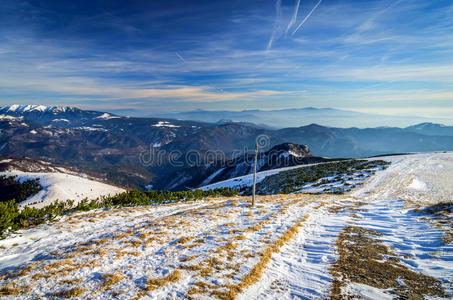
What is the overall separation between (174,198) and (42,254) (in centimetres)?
1582

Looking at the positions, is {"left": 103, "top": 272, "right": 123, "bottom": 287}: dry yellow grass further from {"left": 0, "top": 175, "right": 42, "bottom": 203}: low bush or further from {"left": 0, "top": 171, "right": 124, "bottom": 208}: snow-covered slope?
{"left": 0, "top": 175, "right": 42, "bottom": 203}: low bush

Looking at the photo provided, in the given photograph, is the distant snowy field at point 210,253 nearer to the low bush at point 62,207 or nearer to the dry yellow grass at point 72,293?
the dry yellow grass at point 72,293

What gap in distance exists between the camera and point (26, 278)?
7812 mm

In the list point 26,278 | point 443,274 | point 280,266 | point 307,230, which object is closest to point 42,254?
point 26,278

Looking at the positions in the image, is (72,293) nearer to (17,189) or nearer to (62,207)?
(62,207)

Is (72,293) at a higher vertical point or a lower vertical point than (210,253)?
higher

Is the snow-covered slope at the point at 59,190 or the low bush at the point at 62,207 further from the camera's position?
the snow-covered slope at the point at 59,190

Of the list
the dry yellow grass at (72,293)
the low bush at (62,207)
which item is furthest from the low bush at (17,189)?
the dry yellow grass at (72,293)

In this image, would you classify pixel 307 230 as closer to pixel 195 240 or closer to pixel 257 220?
pixel 257 220

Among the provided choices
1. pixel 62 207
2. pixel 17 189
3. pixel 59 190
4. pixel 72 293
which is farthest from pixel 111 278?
pixel 17 189

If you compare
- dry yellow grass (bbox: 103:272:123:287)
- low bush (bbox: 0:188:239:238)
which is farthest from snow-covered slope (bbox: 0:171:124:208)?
dry yellow grass (bbox: 103:272:123:287)

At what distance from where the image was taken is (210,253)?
32.4 ft

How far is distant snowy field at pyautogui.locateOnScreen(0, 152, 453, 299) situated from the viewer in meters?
7.27

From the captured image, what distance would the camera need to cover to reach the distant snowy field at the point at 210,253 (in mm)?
7273
